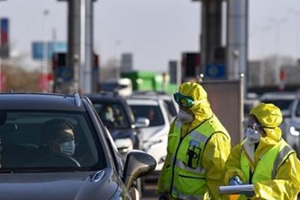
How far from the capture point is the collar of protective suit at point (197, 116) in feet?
32.3

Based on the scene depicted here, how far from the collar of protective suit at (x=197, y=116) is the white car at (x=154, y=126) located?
10.7 m

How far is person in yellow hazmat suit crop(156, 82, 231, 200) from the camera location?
9664mm

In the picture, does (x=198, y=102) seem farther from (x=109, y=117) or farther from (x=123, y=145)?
(x=109, y=117)

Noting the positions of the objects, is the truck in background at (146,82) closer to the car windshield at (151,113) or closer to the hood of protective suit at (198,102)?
the car windshield at (151,113)

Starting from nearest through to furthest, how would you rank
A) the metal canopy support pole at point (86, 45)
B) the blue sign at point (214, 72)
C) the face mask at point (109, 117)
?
the face mask at point (109, 117), the blue sign at point (214, 72), the metal canopy support pole at point (86, 45)

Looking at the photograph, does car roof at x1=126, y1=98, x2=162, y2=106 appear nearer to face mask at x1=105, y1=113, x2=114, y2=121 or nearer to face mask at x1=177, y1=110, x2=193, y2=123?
face mask at x1=105, y1=113, x2=114, y2=121

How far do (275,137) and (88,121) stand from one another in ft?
4.85

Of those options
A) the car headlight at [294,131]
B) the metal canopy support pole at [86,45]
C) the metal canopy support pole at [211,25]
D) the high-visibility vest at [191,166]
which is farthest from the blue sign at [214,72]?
the high-visibility vest at [191,166]

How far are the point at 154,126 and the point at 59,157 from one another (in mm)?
14301

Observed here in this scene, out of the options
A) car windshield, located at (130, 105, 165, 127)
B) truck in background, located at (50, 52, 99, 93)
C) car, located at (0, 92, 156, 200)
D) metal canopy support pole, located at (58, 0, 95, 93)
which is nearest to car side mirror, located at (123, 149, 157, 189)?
car, located at (0, 92, 156, 200)

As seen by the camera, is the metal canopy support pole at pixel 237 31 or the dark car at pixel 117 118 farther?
the metal canopy support pole at pixel 237 31

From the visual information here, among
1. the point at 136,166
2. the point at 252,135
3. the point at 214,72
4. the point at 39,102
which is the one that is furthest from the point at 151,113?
the point at 214,72

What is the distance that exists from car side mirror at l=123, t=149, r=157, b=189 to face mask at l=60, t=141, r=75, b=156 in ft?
1.39

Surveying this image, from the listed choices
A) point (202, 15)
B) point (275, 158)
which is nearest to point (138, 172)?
point (275, 158)
